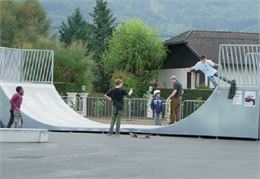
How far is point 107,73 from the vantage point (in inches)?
2756

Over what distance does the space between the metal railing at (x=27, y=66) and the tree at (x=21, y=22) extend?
55.1 m

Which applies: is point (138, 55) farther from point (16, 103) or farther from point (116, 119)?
point (116, 119)

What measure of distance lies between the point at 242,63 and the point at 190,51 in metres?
43.6

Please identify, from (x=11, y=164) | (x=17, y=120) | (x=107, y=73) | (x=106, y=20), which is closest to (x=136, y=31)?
(x=107, y=73)

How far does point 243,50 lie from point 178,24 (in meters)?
138

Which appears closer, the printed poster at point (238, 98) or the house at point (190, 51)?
the printed poster at point (238, 98)

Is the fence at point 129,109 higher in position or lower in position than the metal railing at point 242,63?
lower

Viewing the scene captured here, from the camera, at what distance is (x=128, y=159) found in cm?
1384

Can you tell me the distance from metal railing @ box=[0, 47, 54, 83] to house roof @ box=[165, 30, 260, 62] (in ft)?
120

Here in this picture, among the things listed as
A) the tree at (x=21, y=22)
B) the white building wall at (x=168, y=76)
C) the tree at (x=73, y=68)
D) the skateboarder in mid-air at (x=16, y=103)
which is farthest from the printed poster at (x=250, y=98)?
the tree at (x=21, y=22)

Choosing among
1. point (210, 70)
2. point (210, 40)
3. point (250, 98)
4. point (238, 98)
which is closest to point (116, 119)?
point (210, 70)

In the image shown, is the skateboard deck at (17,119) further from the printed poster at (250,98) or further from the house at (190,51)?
the house at (190,51)

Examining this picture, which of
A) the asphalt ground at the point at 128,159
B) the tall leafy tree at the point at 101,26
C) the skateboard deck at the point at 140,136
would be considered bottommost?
the asphalt ground at the point at 128,159

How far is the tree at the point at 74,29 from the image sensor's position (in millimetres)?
95500
